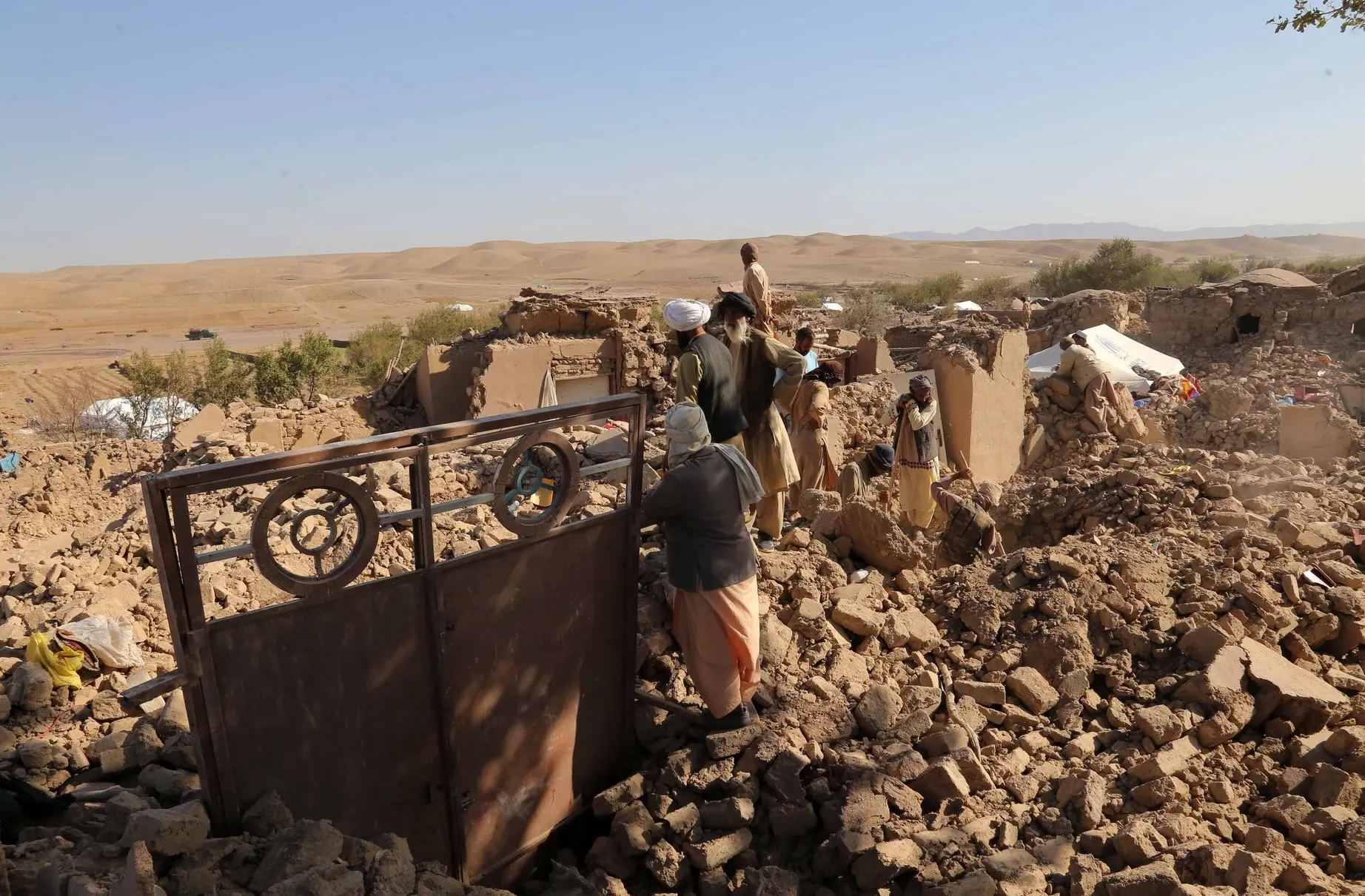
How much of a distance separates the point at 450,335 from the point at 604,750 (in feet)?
71.2

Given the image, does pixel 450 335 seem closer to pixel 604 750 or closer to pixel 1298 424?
pixel 1298 424

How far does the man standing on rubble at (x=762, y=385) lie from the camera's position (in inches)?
185

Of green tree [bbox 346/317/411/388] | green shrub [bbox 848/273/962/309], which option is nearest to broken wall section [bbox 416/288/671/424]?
green tree [bbox 346/317/411/388]

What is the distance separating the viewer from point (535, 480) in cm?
337

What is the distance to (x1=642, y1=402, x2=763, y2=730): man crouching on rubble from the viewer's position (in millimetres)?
3438

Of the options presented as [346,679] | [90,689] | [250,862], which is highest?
[346,679]

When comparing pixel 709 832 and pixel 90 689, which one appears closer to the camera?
pixel 709 832

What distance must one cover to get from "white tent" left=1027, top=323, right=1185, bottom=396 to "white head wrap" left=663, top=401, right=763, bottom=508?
37.3 ft

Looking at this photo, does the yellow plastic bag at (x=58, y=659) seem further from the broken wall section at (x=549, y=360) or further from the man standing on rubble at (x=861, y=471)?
the broken wall section at (x=549, y=360)

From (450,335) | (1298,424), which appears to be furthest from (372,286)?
(1298,424)

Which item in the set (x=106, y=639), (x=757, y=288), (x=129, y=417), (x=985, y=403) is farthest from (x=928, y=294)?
(x=106, y=639)

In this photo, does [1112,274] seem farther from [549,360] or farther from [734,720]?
[734,720]

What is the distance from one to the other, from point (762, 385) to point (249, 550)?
293 cm

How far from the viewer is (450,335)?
2419 cm
